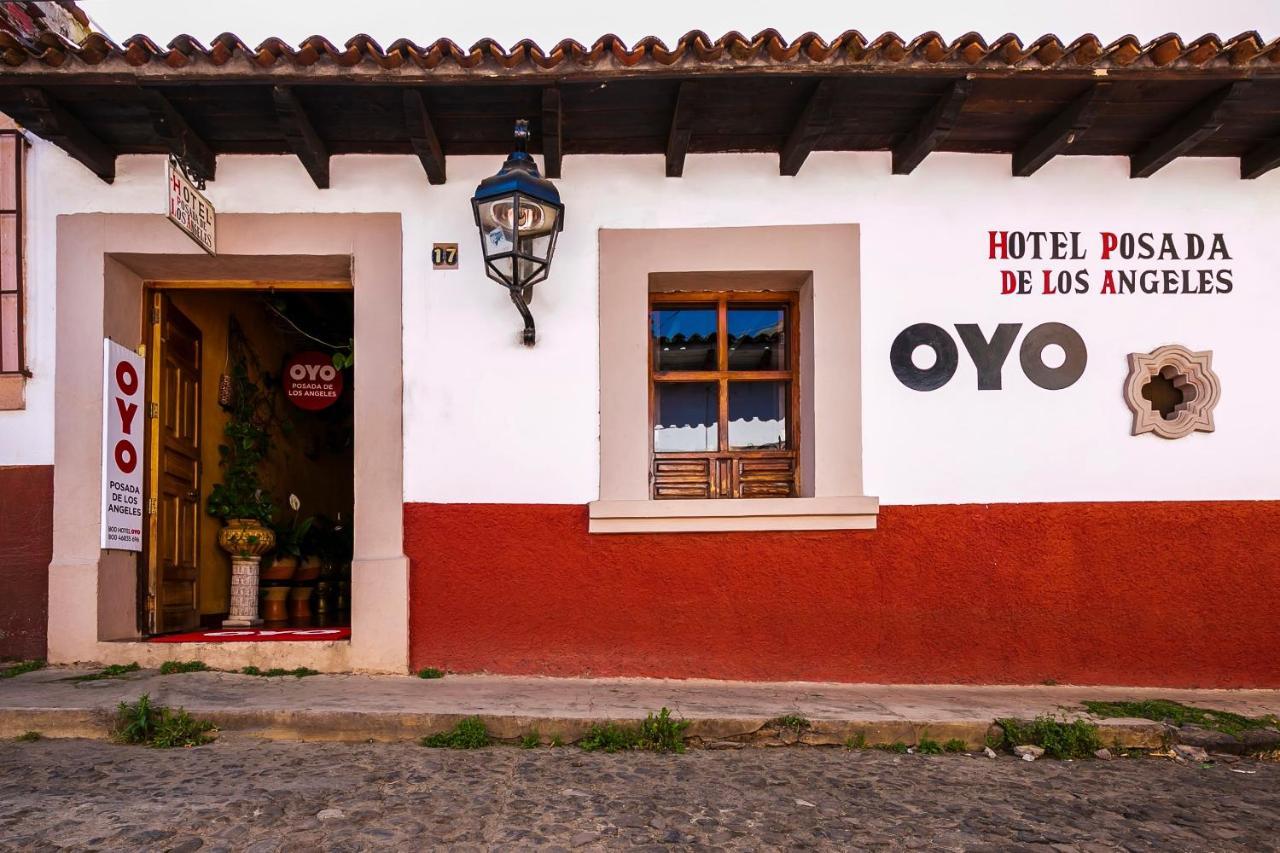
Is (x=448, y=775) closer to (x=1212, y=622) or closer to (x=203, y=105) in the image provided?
(x=203, y=105)

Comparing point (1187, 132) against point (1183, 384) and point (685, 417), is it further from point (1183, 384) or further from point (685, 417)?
point (685, 417)

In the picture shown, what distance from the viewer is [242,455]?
8.10 metres

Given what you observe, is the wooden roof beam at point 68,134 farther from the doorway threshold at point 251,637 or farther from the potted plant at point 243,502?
the doorway threshold at point 251,637

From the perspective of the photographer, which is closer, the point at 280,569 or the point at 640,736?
the point at 640,736

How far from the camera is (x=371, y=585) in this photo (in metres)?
5.86

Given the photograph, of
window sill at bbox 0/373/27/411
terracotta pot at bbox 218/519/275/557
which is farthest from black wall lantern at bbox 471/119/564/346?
terracotta pot at bbox 218/519/275/557

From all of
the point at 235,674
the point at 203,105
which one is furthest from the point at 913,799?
the point at 203,105

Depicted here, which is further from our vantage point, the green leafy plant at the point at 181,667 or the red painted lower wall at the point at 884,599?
the red painted lower wall at the point at 884,599

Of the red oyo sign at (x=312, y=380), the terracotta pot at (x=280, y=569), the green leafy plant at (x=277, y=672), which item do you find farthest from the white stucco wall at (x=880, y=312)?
the red oyo sign at (x=312, y=380)

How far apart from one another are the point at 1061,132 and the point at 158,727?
5700mm

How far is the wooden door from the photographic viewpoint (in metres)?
6.59

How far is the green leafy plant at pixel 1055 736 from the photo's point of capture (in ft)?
15.8

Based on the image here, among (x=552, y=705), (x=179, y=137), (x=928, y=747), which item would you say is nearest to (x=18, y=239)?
(x=179, y=137)

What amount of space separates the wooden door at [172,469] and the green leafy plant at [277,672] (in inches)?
43.8
